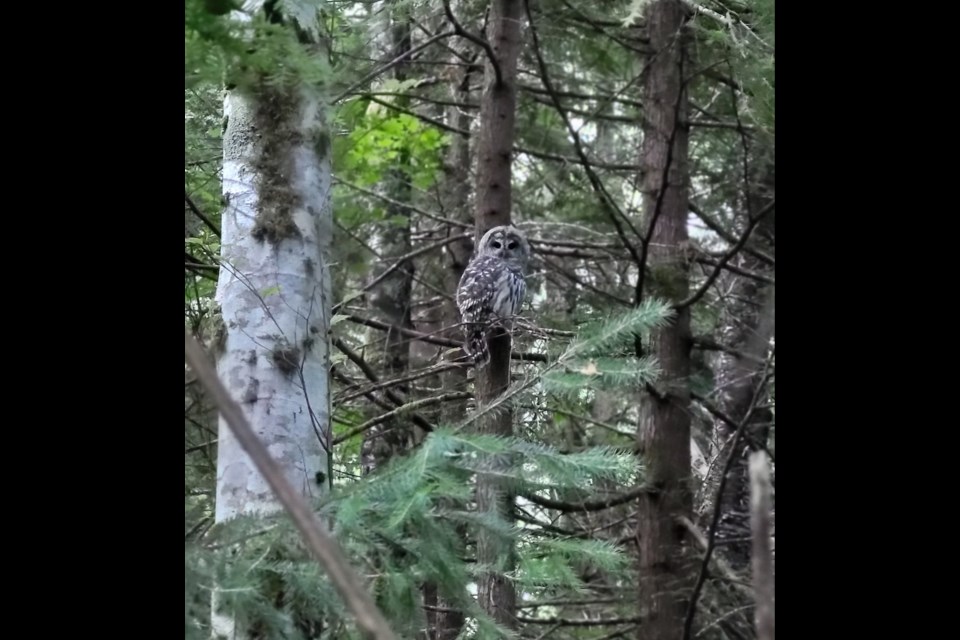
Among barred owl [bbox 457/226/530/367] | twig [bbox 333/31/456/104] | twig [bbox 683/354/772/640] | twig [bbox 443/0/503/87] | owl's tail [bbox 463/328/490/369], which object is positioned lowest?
twig [bbox 683/354/772/640]

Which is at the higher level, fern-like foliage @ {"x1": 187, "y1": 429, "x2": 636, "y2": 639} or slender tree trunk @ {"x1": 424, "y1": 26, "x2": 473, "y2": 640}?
slender tree trunk @ {"x1": 424, "y1": 26, "x2": 473, "y2": 640}

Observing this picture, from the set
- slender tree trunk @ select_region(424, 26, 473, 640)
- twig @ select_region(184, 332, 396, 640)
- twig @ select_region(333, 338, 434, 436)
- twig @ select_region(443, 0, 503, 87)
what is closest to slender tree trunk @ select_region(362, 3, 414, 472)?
slender tree trunk @ select_region(424, 26, 473, 640)

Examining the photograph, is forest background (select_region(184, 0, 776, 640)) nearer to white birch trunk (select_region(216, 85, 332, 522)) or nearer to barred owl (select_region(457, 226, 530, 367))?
white birch trunk (select_region(216, 85, 332, 522))

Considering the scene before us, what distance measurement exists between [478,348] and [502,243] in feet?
3.44

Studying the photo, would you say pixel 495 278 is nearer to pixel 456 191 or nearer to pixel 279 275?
pixel 279 275

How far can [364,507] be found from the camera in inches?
104

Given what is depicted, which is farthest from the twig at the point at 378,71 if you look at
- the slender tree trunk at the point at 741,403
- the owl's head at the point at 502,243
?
the slender tree trunk at the point at 741,403

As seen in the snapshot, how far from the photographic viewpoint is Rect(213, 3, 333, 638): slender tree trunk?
11.0 feet

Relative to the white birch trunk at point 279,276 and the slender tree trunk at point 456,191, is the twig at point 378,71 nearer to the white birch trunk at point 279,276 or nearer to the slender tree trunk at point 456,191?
the white birch trunk at point 279,276

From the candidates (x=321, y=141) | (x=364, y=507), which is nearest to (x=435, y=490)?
(x=364, y=507)

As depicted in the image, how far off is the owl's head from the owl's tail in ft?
3.01

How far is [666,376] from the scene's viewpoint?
704 cm
